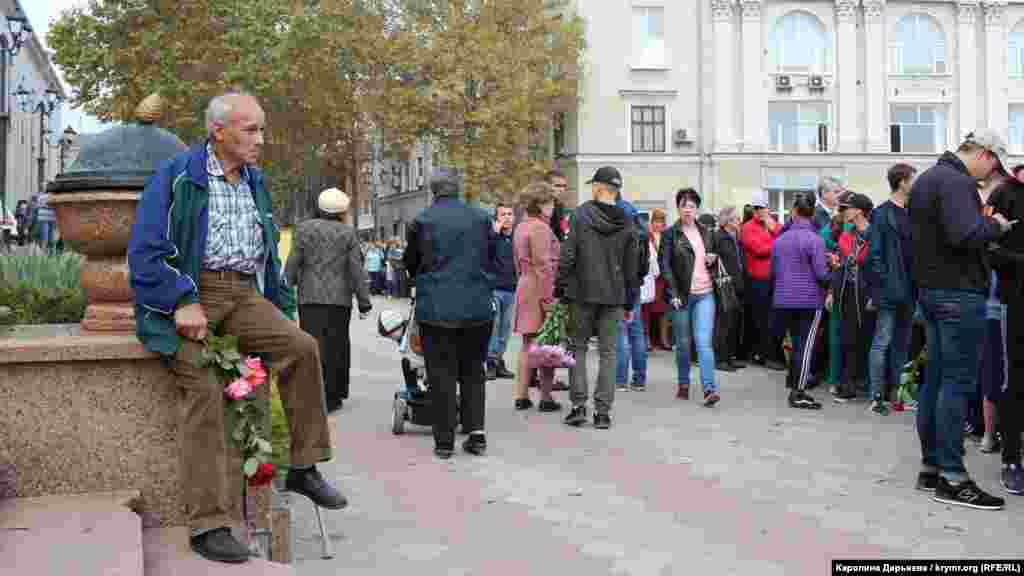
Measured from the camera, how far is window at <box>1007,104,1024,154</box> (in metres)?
47.6

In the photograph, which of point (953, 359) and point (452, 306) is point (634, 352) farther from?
point (953, 359)

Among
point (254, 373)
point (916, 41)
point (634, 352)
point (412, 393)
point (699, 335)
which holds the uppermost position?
point (916, 41)

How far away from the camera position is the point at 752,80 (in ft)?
151

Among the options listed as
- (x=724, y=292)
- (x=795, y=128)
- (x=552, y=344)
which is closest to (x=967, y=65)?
(x=795, y=128)

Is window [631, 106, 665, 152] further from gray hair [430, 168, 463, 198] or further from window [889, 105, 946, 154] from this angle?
gray hair [430, 168, 463, 198]

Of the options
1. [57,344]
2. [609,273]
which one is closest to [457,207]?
[609,273]

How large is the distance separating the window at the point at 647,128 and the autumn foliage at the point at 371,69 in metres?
3.04

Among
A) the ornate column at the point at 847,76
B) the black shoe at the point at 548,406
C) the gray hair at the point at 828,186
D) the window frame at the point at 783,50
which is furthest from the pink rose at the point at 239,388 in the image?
the ornate column at the point at 847,76

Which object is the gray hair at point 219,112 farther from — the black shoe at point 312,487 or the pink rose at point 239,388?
the black shoe at point 312,487

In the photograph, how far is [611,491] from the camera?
6730 mm

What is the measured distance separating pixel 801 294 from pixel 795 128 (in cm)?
3770

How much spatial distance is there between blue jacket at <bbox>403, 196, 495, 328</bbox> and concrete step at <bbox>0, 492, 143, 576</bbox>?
3615 millimetres

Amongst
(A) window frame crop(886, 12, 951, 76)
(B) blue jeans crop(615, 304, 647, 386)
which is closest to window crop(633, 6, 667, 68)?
(A) window frame crop(886, 12, 951, 76)

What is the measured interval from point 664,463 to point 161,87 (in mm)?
30281
